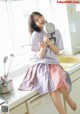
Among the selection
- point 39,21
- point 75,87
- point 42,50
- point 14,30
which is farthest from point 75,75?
point 14,30

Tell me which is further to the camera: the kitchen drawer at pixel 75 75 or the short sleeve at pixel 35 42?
the kitchen drawer at pixel 75 75

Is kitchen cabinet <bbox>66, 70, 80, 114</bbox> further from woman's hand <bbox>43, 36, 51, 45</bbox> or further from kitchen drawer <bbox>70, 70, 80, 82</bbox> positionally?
woman's hand <bbox>43, 36, 51, 45</bbox>

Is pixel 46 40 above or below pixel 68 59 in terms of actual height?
above

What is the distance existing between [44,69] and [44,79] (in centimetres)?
10

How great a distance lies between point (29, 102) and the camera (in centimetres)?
158

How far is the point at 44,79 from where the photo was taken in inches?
67.5

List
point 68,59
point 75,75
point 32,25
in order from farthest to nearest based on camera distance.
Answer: point 68,59 → point 75,75 → point 32,25

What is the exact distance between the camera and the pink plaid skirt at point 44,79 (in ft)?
5.51

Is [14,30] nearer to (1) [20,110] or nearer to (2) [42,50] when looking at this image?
(2) [42,50]

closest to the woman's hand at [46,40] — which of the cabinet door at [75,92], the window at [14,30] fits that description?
the window at [14,30]

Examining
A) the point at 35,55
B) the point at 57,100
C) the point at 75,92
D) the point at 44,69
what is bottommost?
the point at 75,92

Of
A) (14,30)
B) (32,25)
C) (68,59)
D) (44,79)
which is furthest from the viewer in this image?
(68,59)

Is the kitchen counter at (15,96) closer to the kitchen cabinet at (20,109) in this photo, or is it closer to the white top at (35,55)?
the kitchen cabinet at (20,109)

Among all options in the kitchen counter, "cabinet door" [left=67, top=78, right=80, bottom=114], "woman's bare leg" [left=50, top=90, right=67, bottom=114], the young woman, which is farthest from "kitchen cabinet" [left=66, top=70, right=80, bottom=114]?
the kitchen counter
